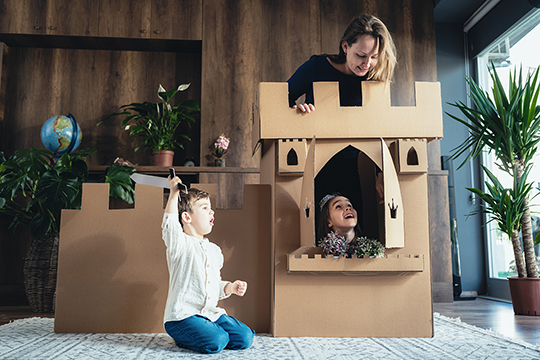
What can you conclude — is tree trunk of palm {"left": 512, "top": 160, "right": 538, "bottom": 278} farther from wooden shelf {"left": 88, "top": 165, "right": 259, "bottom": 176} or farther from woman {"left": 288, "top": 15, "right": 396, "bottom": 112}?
wooden shelf {"left": 88, "top": 165, "right": 259, "bottom": 176}

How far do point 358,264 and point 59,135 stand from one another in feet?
7.80

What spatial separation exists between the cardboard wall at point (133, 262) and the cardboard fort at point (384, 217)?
0.46 feet

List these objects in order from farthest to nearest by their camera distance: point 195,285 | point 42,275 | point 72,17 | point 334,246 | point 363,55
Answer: point 72,17 → point 42,275 → point 363,55 → point 334,246 → point 195,285

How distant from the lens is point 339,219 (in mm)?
1572

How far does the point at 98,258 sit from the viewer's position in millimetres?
1617

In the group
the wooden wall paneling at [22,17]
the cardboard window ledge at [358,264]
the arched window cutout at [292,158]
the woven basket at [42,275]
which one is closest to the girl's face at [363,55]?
the arched window cutout at [292,158]

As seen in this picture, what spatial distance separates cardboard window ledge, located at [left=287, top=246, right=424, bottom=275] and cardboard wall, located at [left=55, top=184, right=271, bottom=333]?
0.74 ft

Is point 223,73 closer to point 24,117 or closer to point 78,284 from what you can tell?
point 24,117

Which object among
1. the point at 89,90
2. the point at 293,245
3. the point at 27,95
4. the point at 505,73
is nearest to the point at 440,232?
the point at 505,73

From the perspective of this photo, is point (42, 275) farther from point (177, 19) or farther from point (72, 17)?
point (177, 19)

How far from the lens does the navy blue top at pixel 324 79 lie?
5.58 ft

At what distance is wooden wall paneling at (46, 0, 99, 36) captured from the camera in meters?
3.09

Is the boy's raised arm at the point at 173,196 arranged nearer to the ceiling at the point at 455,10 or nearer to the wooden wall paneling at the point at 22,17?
the wooden wall paneling at the point at 22,17

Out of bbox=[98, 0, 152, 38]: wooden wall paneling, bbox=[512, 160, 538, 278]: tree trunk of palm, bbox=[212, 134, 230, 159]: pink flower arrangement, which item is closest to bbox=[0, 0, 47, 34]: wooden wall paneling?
bbox=[98, 0, 152, 38]: wooden wall paneling
